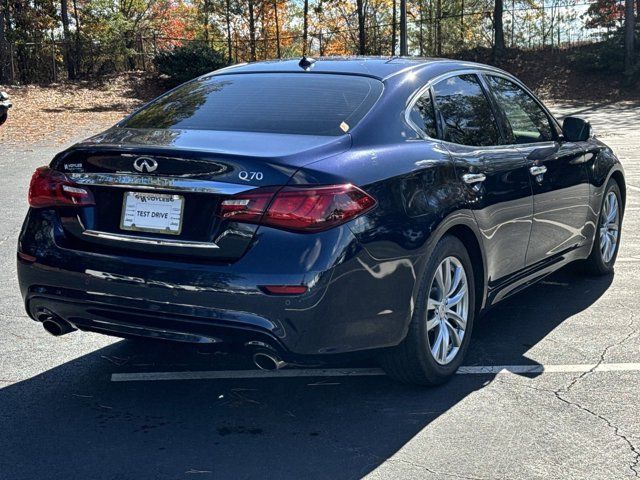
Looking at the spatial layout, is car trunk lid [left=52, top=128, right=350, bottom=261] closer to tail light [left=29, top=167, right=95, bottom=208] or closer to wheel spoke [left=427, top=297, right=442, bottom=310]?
tail light [left=29, top=167, right=95, bottom=208]

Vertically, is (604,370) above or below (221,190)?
below

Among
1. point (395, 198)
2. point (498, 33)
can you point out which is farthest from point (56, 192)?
point (498, 33)

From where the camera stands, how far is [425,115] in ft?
15.6

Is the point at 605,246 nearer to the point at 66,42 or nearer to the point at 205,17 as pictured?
the point at 66,42

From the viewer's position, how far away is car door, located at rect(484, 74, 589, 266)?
5535 millimetres

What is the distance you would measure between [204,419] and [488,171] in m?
2.04

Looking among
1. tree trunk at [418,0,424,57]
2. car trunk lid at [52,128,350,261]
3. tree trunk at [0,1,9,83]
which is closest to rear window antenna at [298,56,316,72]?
car trunk lid at [52,128,350,261]

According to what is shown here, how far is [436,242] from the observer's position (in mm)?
4383

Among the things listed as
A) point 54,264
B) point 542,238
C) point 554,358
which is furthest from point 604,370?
point 54,264

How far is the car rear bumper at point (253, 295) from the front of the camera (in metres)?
3.79

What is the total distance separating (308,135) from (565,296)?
119 inches

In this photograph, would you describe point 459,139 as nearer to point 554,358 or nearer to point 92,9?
point 554,358

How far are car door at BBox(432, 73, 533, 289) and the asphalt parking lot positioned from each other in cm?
59

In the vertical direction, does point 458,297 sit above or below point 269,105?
below
